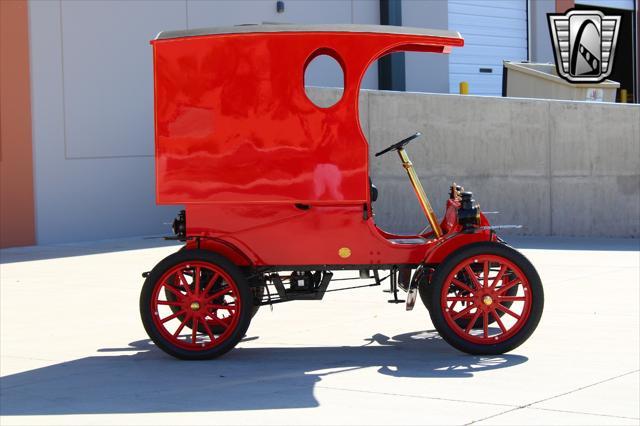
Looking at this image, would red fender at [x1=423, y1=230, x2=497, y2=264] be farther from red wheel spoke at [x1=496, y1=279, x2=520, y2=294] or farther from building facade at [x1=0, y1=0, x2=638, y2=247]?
building facade at [x1=0, y1=0, x2=638, y2=247]

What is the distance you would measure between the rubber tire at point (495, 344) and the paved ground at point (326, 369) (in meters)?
0.07

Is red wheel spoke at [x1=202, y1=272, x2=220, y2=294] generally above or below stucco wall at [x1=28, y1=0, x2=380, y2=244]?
below

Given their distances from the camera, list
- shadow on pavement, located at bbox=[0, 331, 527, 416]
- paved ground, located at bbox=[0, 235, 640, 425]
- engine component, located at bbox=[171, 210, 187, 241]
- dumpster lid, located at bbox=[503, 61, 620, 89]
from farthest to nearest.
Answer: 1. dumpster lid, located at bbox=[503, 61, 620, 89]
2. engine component, located at bbox=[171, 210, 187, 241]
3. shadow on pavement, located at bbox=[0, 331, 527, 416]
4. paved ground, located at bbox=[0, 235, 640, 425]

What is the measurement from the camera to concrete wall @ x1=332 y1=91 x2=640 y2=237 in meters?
15.3

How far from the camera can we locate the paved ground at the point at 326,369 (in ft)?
18.9

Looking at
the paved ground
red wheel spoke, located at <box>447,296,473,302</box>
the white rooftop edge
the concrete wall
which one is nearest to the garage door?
the concrete wall

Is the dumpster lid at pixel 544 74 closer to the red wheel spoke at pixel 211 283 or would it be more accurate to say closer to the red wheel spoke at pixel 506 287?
the red wheel spoke at pixel 506 287

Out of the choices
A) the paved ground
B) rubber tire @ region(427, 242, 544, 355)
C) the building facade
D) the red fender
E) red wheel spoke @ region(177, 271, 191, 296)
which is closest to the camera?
the paved ground

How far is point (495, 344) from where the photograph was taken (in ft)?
23.3

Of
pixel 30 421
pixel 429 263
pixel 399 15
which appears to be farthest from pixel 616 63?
pixel 30 421

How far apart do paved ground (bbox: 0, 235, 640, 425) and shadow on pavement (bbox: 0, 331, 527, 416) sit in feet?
0.04

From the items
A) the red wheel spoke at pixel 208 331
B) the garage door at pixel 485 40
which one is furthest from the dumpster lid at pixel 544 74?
the red wheel spoke at pixel 208 331

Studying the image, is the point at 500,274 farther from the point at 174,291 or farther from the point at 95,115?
the point at 95,115

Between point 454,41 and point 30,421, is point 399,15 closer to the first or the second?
point 454,41
